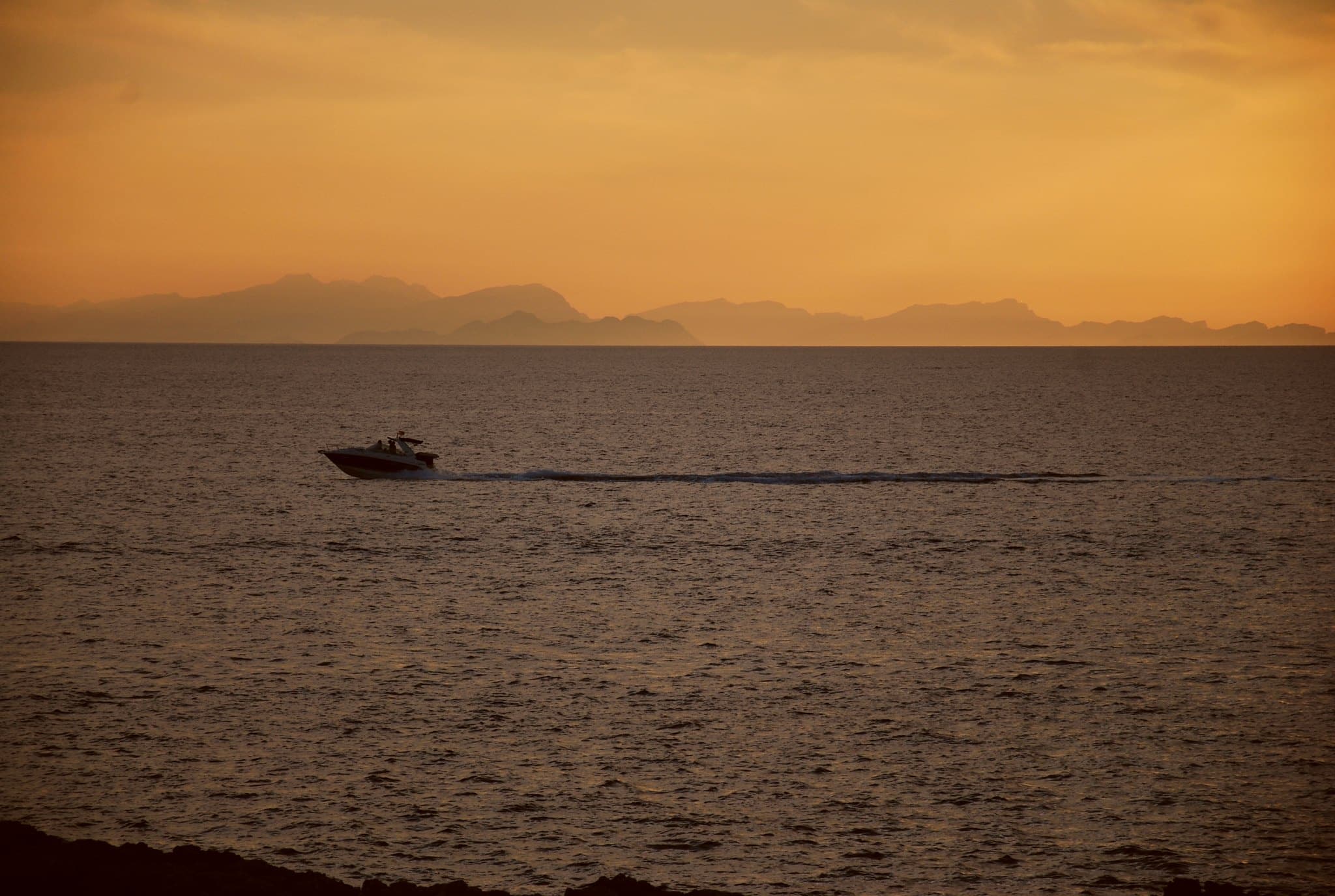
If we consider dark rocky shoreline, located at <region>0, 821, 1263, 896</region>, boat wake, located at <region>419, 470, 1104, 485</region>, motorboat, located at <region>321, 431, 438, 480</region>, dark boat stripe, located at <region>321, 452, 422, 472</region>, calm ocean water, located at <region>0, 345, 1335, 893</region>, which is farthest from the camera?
boat wake, located at <region>419, 470, 1104, 485</region>

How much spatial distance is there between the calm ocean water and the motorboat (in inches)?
65.6

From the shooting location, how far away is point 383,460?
7988 cm

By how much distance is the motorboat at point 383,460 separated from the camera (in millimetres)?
79125

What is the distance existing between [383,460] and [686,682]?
4985 centimetres

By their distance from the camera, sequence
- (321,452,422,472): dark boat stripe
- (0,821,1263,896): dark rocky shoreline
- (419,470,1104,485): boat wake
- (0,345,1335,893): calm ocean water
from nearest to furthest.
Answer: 1. (0,821,1263,896): dark rocky shoreline
2. (0,345,1335,893): calm ocean water
3. (321,452,422,472): dark boat stripe
4. (419,470,1104,485): boat wake

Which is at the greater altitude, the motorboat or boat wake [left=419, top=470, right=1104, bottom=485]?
the motorboat

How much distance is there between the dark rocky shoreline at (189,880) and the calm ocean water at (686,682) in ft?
8.48

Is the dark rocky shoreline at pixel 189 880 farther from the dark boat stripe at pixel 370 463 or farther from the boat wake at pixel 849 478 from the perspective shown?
the boat wake at pixel 849 478

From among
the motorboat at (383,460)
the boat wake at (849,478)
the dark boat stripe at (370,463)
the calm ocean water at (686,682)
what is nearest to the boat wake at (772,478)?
the boat wake at (849,478)

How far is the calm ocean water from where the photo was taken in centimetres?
2367

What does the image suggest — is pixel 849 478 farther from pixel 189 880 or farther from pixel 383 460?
pixel 189 880

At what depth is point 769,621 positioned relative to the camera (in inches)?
1666

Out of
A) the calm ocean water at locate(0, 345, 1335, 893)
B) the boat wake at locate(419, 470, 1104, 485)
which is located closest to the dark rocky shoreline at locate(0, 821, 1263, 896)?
the calm ocean water at locate(0, 345, 1335, 893)

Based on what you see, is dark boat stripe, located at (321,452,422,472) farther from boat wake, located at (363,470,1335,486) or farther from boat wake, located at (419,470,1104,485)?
boat wake, located at (419,470,1104,485)
